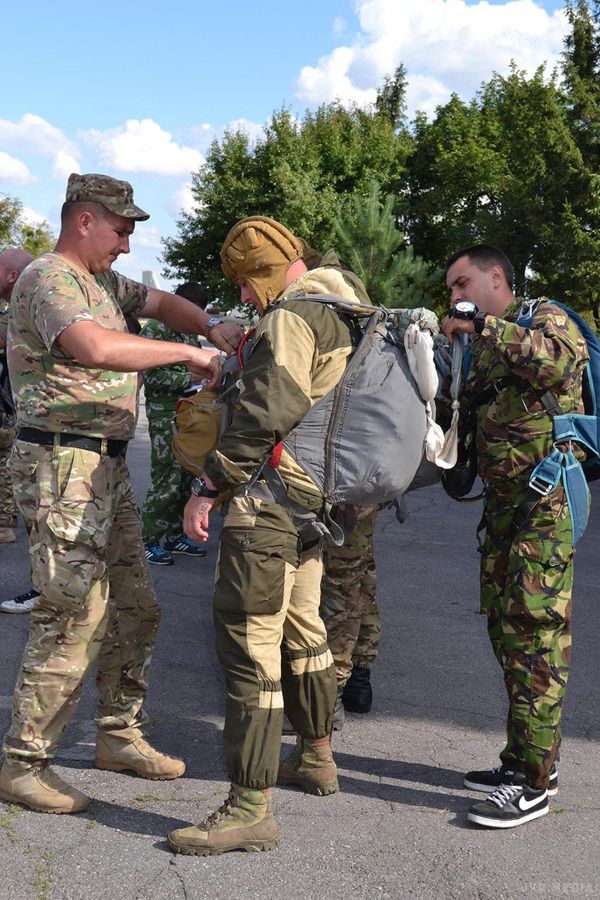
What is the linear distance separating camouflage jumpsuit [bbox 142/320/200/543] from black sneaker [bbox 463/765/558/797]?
4.30 meters

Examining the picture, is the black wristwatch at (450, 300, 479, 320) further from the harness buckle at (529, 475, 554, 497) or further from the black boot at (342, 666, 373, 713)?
the black boot at (342, 666, 373, 713)

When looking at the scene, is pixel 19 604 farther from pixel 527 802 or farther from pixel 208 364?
pixel 527 802

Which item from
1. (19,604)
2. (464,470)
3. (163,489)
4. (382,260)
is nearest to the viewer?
(464,470)

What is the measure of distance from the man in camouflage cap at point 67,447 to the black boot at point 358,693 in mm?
1451

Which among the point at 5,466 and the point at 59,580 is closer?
the point at 59,580

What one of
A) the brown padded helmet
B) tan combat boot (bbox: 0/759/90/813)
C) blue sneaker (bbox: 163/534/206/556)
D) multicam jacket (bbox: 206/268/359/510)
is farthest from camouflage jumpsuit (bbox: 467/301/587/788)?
blue sneaker (bbox: 163/534/206/556)

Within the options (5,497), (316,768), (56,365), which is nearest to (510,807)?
(316,768)

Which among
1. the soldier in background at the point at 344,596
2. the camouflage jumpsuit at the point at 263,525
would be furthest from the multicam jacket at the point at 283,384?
the soldier in background at the point at 344,596

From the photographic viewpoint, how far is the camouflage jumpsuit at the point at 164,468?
25.0 ft

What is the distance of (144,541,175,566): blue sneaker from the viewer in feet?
24.6

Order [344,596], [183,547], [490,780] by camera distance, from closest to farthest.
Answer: [490,780], [344,596], [183,547]

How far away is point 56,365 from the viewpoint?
3.44 meters

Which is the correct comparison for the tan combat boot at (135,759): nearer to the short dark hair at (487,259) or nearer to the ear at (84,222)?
the ear at (84,222)

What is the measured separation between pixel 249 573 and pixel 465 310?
1.22 meters
